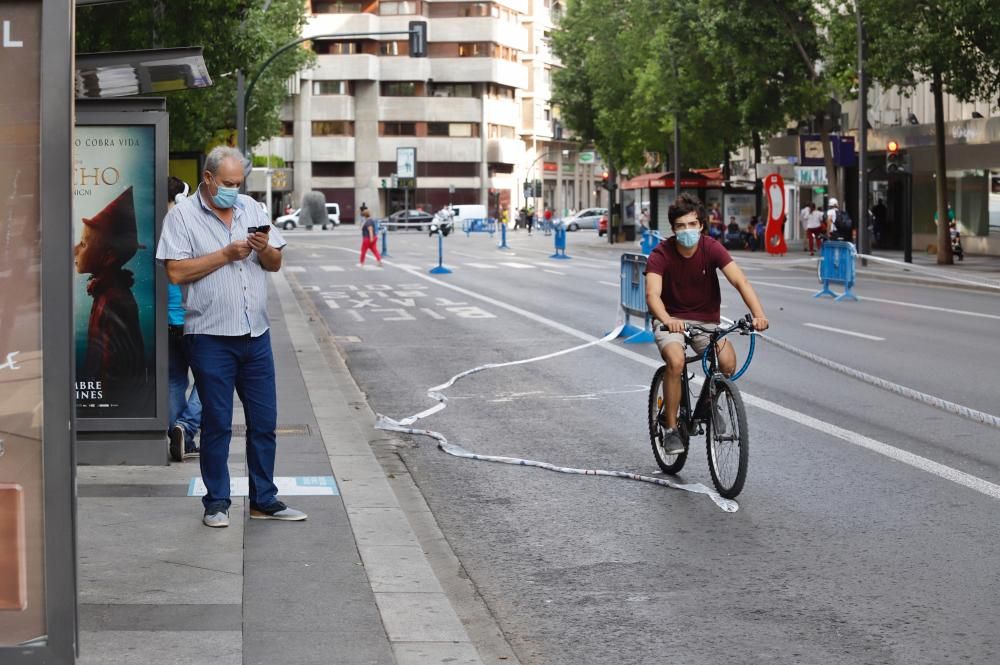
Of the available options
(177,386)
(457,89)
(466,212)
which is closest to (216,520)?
(177,386)

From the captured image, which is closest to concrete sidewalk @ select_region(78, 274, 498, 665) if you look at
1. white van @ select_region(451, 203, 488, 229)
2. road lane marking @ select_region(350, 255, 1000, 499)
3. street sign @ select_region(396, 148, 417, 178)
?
road lane marking @ select_region(350, 255, 1000, 499)

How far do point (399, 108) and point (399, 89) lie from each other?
66.9 inches

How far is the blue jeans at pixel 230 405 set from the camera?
767 cm

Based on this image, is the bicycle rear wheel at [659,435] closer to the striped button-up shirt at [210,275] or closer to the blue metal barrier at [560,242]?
the striped button-up shirt at [210,275]

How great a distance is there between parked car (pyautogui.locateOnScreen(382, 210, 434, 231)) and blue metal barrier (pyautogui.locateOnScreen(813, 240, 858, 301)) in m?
73.7

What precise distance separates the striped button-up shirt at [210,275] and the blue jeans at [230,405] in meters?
0.07

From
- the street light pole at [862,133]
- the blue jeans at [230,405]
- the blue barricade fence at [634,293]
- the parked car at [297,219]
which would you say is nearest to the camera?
the blue jeans at [230,405]

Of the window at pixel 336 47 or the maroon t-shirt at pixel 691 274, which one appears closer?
the maroon t-shirt at pixel 691 274

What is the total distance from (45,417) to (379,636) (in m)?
1.67

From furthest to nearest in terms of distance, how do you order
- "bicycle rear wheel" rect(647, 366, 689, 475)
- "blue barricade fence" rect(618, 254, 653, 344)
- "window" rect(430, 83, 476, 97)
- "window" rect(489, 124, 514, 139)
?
1. "window" rect(489, 124, 514, 139)
2. "window" rect(430, 83, 476, 97)
3. "blue barricade fence" rect(618, 254, 653, 344)
4. "bicycle rear wheel" rect(647, 366, 689, 475)

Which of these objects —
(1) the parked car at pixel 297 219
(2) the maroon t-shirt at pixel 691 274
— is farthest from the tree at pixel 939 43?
(1) the parked car at pixel 297 219

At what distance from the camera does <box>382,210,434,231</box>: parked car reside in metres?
102

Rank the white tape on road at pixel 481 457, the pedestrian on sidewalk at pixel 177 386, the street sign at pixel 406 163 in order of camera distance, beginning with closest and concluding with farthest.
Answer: the white tape on road at pixel 481 457 → the pedestrian on sidewalk at pixel 177 386 → the street sign at pixel 406 163

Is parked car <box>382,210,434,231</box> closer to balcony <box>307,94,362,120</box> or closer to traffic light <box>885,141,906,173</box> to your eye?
balcony <box>307,94,362,120</box>
